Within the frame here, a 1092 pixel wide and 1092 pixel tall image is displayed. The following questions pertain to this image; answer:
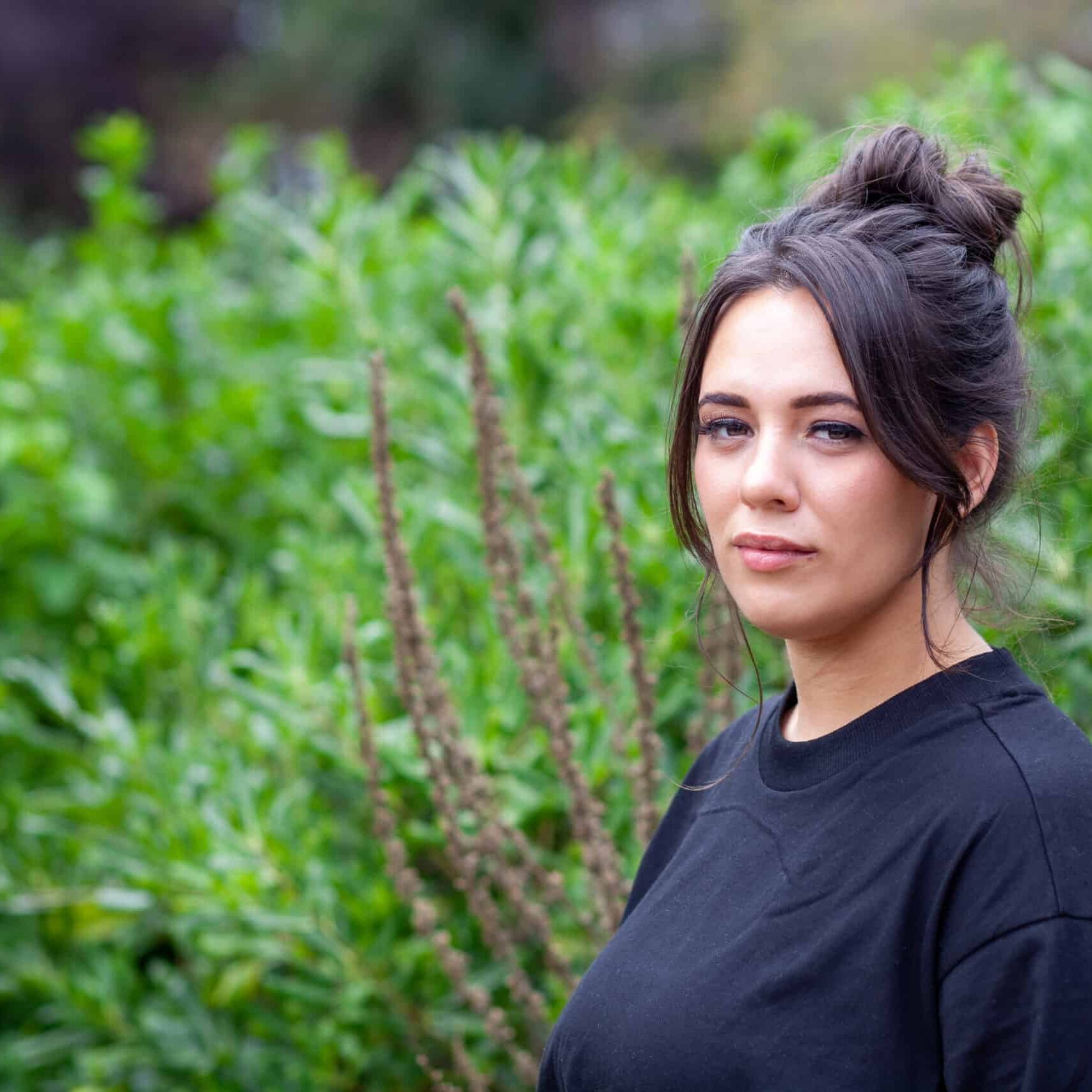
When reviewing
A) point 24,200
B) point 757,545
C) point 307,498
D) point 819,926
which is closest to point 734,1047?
point 819,926

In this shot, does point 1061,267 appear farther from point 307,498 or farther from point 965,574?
point 307,498

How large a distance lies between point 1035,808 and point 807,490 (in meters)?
0.37

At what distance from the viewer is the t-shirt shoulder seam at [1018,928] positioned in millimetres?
1105

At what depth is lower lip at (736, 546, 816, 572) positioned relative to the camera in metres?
1.36

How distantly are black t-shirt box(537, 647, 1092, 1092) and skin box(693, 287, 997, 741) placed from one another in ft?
0.16

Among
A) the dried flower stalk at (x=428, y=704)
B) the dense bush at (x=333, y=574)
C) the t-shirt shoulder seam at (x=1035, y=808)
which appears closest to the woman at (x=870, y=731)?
the t-shirt shoulder seam at (x=1035, y=808)

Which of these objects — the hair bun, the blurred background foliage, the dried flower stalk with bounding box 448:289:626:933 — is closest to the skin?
the hair bun

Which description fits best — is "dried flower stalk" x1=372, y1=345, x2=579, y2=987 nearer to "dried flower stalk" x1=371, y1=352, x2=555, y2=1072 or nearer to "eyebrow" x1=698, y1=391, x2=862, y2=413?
"dried flower stalk" x1=371, y1=352, x2=555, y2=1072

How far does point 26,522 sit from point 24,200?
46.9 feet

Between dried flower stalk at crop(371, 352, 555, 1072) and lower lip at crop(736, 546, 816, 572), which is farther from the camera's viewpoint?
dried flower stalk at crop(371, 352, 555, 1072)

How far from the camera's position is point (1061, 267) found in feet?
9.12

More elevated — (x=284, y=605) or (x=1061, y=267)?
(x=1061, y=267)

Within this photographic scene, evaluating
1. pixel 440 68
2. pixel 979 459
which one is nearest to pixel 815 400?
pixel 979 459

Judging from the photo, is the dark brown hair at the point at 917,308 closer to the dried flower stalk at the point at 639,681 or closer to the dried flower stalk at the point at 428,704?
the dried flower stalk at the point at 639,681
